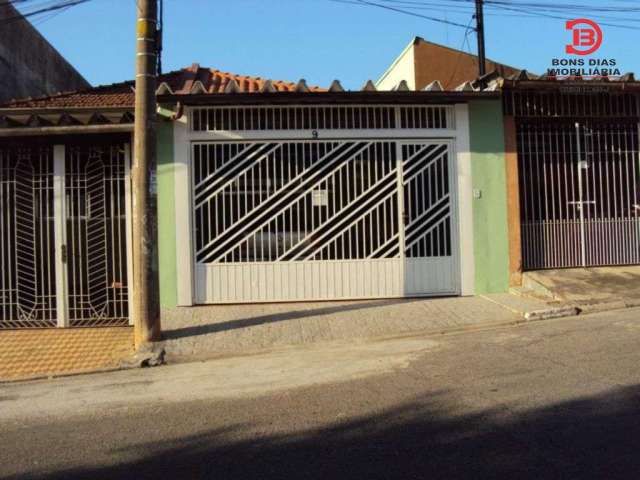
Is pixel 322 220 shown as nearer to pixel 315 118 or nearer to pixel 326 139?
pixel 326 139

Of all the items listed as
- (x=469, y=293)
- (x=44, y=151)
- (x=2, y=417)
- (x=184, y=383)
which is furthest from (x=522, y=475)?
(x=44, y=151)

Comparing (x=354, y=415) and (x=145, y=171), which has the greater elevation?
(x=145, y=171)

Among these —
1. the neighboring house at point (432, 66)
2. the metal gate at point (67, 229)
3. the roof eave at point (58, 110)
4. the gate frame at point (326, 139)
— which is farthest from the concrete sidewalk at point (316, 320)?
the neighboring house at point (432, 66)

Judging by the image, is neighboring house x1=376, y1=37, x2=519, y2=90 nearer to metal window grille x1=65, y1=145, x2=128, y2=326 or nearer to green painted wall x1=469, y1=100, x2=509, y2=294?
green painted wall x1=469, y1=100, x2=509, y2=294

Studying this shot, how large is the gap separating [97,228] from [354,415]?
607 centimetres

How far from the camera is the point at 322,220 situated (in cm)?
977

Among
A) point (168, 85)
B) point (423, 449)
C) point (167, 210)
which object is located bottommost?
point (423, 449)

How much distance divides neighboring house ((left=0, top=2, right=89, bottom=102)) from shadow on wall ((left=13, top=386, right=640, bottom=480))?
33.4 feet

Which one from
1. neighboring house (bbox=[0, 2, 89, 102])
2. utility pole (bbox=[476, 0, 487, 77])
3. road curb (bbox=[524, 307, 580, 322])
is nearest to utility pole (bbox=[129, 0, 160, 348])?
road curb (bbox=[524, 307, 580, 322])

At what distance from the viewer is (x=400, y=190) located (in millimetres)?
9867

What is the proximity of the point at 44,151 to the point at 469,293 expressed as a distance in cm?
701

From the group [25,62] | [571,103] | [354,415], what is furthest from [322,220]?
[25,62]

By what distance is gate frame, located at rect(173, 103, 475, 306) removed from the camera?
945 cm

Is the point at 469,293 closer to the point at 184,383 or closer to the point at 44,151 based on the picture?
the point at 184,383
